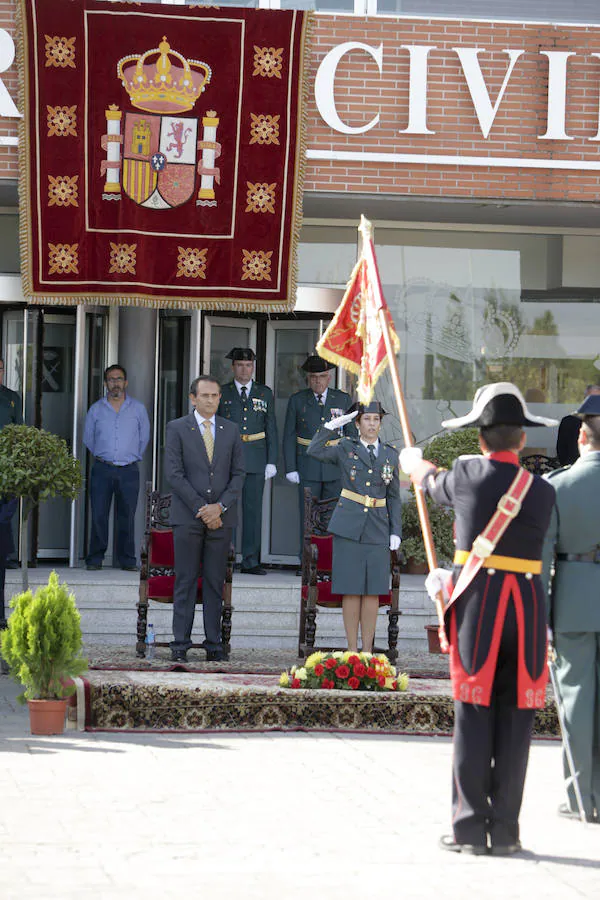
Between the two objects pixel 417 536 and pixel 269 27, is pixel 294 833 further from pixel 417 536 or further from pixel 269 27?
pixel 269 27

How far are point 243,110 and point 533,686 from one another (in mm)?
8117

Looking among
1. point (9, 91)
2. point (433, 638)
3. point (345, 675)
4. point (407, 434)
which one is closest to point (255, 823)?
point (407, 434)

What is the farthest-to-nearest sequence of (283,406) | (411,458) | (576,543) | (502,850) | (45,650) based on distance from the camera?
1. (283,406)
2. (45,650)
3. (576,543)
4. (411,458)
5. (502,850)

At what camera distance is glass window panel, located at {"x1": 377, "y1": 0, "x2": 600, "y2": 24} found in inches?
516

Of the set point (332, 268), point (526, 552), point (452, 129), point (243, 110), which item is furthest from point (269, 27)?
point (526, 552)

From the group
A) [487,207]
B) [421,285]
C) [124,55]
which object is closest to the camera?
[124,55]

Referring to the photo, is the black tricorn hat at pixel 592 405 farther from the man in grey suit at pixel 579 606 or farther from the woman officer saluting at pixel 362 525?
the woman officer saluting at pixel 362 525

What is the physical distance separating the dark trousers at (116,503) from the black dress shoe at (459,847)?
25.6ft

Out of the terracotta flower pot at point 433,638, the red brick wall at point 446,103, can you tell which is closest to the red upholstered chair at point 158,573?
the terracotta flower pot at point 433,638

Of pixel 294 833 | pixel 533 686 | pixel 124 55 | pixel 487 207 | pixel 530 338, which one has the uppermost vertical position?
pixel 124 55

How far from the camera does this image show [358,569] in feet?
34.4

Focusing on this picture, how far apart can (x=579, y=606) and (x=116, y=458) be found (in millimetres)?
7307

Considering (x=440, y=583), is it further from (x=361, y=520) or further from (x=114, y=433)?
(x=114, y=433)

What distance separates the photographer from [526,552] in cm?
589
